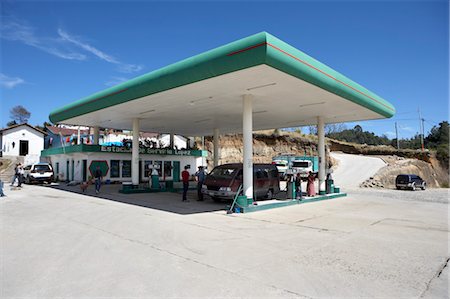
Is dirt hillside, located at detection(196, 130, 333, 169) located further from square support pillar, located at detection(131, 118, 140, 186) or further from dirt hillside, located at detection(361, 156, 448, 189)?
square support pillar, located at detection(131, 118, 140, 186)

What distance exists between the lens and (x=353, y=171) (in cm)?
3900

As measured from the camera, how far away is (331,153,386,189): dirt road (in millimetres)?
32234

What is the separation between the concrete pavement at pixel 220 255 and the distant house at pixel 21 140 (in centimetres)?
4083

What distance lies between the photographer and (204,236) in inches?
329

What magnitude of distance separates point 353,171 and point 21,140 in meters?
45.1

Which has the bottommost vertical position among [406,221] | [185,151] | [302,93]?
[406,221]

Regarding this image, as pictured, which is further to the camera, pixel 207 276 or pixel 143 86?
pixel 143 86

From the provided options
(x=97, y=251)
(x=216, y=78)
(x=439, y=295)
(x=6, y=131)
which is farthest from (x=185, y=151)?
(x=6, y=131)

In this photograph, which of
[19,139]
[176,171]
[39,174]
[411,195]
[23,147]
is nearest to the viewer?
[411,195]

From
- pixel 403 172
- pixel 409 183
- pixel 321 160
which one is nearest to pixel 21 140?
pixel 321 160

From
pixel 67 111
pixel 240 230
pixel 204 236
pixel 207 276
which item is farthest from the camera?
pixel 67 111

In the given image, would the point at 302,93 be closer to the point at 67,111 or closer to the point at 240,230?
the point at 240,230

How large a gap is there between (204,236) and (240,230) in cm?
127

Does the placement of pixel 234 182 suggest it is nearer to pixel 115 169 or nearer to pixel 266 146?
pixel 115 169
